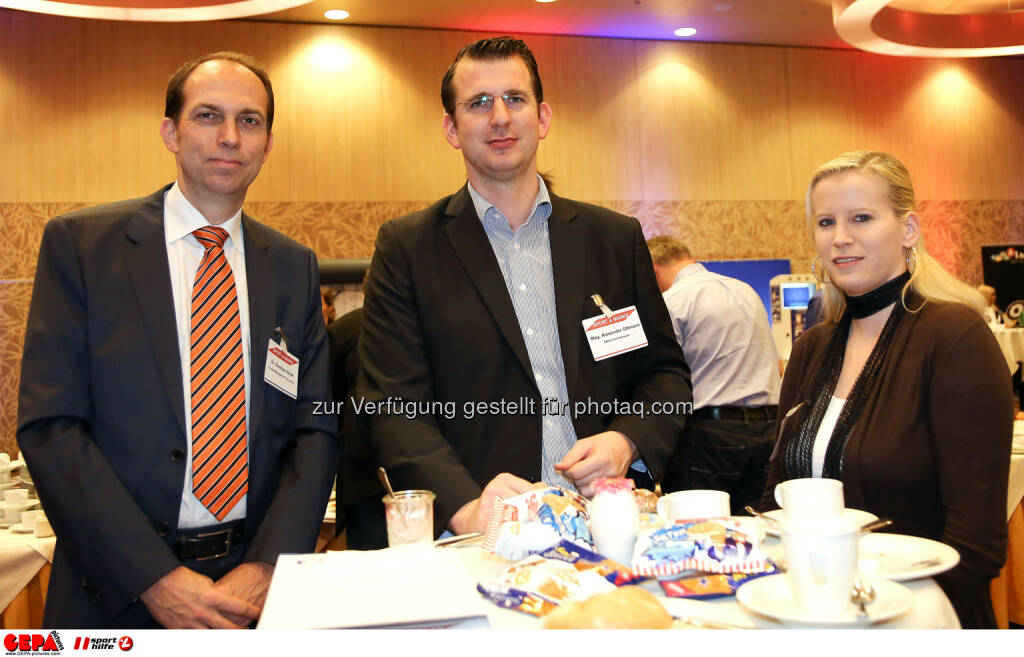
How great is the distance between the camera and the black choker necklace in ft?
6.81

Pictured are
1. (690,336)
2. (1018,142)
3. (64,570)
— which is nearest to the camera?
(64,570)

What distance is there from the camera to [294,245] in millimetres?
2186

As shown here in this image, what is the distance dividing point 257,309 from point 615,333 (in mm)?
867

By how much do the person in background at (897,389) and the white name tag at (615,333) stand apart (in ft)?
1.46

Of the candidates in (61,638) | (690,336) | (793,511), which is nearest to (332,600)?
(61,638)

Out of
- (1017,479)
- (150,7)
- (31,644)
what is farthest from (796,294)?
(31,644)

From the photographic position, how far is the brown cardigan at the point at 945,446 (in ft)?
5.46

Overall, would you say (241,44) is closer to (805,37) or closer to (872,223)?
(805,37)

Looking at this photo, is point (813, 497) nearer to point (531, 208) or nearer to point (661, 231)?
point (531, 208)

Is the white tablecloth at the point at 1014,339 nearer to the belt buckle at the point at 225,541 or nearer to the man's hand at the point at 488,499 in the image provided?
the man's hand at the point at 488,499

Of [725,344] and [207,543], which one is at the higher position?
[725,344]

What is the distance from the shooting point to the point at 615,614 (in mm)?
976

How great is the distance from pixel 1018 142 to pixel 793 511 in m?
11.3

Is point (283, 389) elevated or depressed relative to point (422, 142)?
depressed
